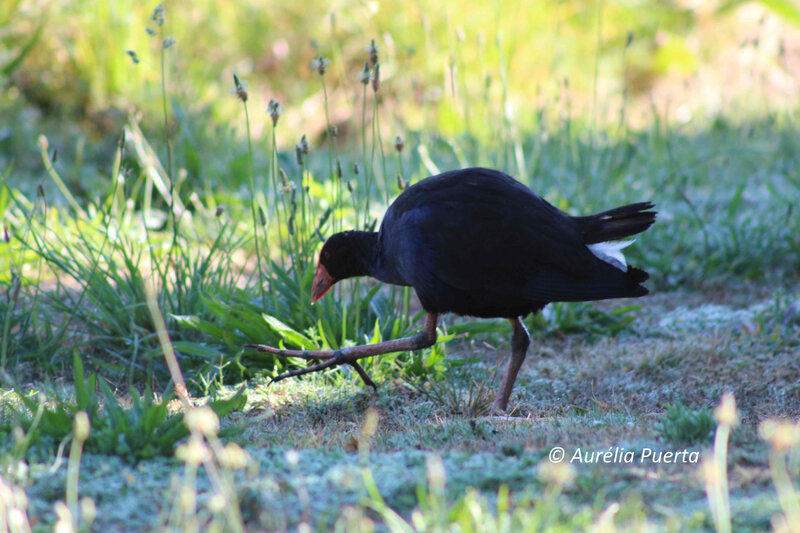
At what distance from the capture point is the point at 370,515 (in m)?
2.20

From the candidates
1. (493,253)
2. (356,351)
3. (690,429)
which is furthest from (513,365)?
(690,429)

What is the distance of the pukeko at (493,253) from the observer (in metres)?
3.18

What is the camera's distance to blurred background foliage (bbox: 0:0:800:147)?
21.8ft

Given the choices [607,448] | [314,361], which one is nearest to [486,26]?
[314,361]

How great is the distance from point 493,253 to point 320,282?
2.89 feet

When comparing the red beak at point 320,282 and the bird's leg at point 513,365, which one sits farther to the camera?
the red beak at point 320,282

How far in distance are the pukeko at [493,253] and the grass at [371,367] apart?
0.30 m

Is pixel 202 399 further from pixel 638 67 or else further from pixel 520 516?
pixel 638 67

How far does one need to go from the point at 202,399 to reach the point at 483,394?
1.10 m

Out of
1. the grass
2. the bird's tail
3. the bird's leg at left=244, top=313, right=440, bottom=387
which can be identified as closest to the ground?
the grass

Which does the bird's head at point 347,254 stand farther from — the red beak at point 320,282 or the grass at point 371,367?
the grass at point 371,367

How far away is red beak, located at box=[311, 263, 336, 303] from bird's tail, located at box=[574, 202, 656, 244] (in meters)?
1.10

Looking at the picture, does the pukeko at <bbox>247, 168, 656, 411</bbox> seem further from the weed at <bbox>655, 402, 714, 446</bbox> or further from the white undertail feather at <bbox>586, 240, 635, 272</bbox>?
the weed at <bbox>655, 402, 714, 446</bbox>

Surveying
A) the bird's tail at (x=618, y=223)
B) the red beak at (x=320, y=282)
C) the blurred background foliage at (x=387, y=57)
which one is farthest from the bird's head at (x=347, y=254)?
the blurred background foliage at (x=387, y=57)
